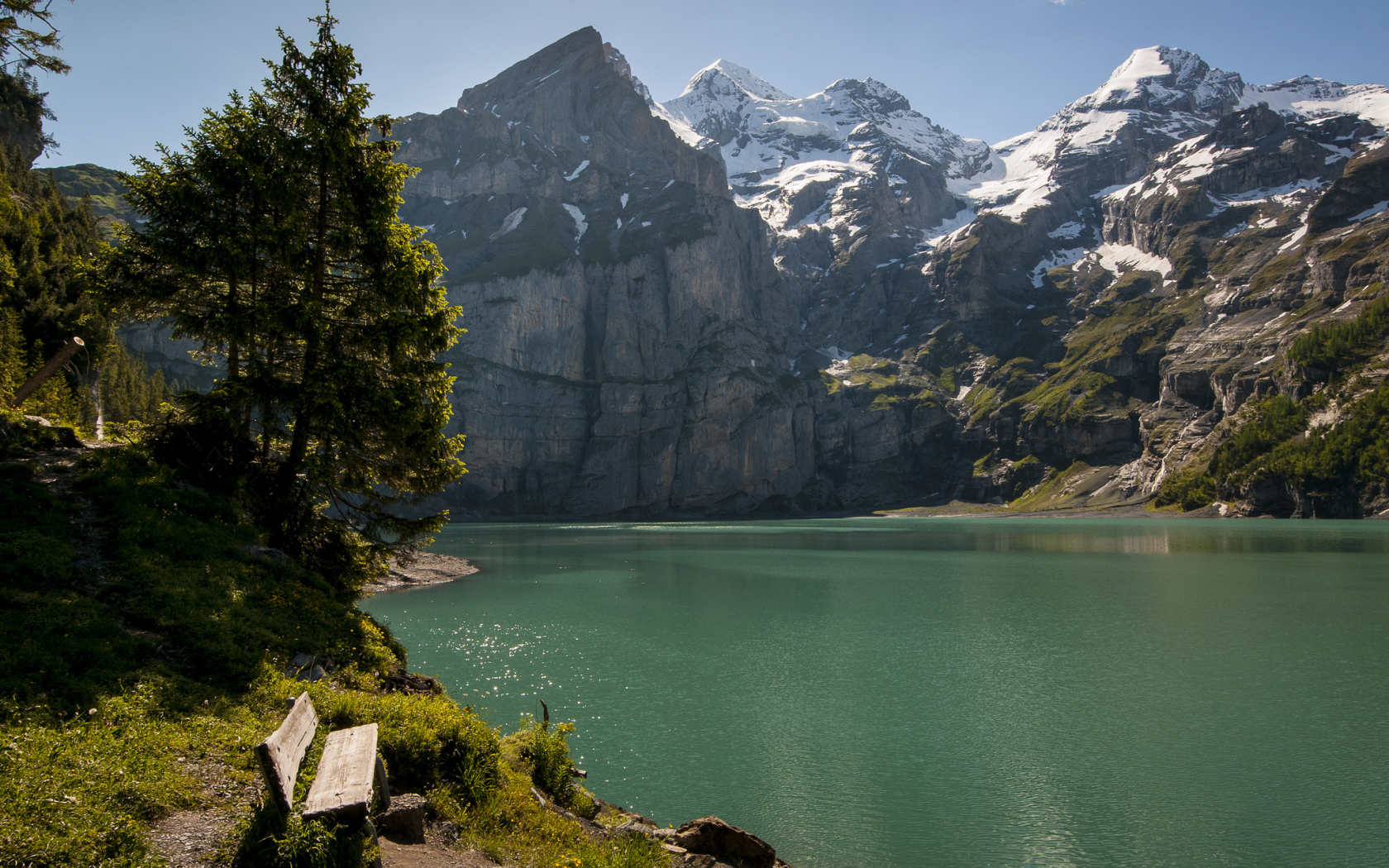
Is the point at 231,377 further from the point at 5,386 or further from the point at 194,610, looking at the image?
the point at 5,386

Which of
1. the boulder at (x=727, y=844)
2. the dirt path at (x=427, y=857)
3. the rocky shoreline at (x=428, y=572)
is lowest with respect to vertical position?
the rocky shoreline at (x=428, y=572)

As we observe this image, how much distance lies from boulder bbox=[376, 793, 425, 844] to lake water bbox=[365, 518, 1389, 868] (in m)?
10.5

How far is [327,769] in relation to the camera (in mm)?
7758

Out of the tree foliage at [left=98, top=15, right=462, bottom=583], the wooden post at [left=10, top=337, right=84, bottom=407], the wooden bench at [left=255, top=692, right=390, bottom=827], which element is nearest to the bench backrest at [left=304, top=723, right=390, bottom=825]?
the wooden bench at [left=255, top=692, right=390, bottom=827]

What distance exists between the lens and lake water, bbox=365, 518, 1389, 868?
17922 mm

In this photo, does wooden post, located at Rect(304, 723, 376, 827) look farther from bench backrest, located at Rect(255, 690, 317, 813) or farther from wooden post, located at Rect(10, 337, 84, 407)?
wooden post, located at Rect(10, 337, 84, 407)

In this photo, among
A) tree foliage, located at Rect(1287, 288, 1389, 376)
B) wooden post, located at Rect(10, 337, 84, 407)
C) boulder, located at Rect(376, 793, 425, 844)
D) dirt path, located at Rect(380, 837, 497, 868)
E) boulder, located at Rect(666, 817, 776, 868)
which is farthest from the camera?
tree foliage, located at Rect(1287, 288, 1389, 376)

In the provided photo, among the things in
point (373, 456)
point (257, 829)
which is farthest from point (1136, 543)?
point (257, 829)

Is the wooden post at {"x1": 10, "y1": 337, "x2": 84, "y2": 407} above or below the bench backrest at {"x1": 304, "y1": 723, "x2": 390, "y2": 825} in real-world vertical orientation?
above

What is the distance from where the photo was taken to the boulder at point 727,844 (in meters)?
13.6

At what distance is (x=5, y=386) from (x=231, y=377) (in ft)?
65.0

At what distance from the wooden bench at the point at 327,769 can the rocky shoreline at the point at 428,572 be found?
2019 inches

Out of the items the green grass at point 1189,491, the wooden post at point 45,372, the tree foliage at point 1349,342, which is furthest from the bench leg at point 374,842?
the tree foliage at point 1349,342

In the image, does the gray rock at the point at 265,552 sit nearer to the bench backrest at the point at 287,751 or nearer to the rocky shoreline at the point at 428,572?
the bench backrest at the point at 287,751
